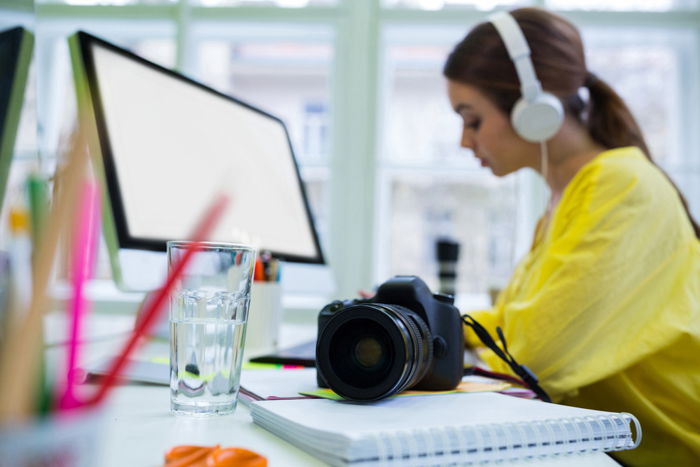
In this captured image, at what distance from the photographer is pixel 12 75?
33 centimetres

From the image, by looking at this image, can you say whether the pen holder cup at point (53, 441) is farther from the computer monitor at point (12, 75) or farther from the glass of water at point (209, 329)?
the glass of water at point (209, 329)

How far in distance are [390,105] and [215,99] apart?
1.04 meters

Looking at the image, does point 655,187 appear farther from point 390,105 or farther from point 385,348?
point 390,105

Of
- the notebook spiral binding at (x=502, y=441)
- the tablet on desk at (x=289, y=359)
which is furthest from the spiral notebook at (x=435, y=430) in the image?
the tablet on desk at (x=289, y=359)

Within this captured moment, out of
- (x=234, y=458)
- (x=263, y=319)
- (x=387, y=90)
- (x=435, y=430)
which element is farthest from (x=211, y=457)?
(x=387, y=90)

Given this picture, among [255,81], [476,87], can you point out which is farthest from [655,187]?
[255,81]

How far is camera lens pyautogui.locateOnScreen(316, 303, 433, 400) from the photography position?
48 cm

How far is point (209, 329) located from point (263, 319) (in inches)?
15.3

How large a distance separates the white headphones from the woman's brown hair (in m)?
0.02

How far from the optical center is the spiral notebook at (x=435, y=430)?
0.36m

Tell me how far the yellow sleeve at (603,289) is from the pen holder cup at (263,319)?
1.03 ft

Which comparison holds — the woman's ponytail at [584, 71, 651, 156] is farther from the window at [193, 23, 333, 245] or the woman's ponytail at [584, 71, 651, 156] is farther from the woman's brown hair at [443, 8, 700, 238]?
the window at [193, 23, 333, 245]

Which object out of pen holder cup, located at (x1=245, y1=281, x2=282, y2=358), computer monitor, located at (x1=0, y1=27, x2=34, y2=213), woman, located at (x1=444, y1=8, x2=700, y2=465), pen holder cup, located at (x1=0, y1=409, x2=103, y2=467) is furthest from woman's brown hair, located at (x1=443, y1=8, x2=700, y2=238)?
pen holder cup, located at (x1=0, y1=409, x2=103, y2=467)

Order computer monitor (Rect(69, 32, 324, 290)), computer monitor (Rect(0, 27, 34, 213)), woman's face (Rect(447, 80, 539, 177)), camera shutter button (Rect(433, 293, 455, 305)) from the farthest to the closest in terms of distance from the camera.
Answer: woman's face (Rect(447, 80, 539, 177)) < computer monitor (Rect(69, 32, 324, 290)) < camera shutter button (Rect(433, 293, 455, 305)) < computer monitor (Rect(0, 27, 34, 213))
